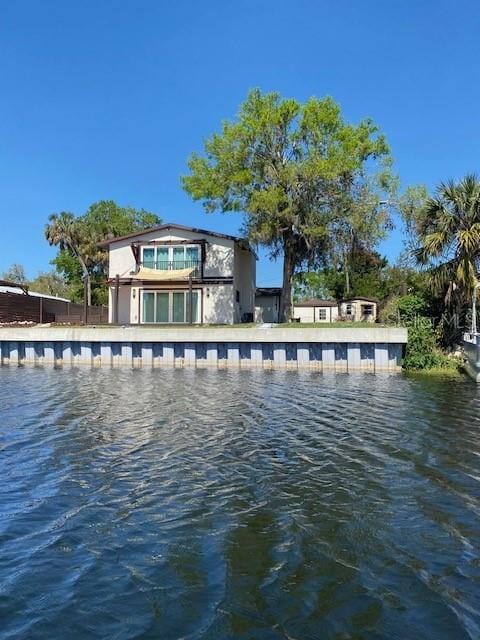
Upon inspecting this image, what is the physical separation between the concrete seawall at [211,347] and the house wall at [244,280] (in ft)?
46.8

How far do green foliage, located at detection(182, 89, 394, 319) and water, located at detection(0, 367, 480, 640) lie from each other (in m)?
23.2

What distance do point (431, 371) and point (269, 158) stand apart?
58.9ft

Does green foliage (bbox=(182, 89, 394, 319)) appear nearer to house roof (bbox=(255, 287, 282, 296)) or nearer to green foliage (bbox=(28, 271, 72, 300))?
house roof (bbox=(255, 287, 282, 296))

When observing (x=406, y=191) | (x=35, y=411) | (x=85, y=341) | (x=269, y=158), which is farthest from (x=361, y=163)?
(x=35, y=411)

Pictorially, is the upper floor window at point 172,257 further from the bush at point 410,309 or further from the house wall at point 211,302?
the bush at point 410,309

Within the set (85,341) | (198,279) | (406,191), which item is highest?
(406,191)

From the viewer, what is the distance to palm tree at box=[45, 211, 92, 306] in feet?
195

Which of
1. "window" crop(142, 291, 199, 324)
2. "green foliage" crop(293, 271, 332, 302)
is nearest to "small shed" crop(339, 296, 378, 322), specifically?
"window" crop(142, 291, 199, 324)

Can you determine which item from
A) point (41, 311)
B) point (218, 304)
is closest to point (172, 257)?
point (218, 304)

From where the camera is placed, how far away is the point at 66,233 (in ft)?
195

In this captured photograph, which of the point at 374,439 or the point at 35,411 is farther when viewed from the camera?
the point at 35,411

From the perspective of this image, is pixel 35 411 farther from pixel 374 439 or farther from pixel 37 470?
pixel 374 439

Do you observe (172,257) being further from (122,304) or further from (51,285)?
(51,285)

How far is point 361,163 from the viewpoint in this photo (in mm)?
35094
